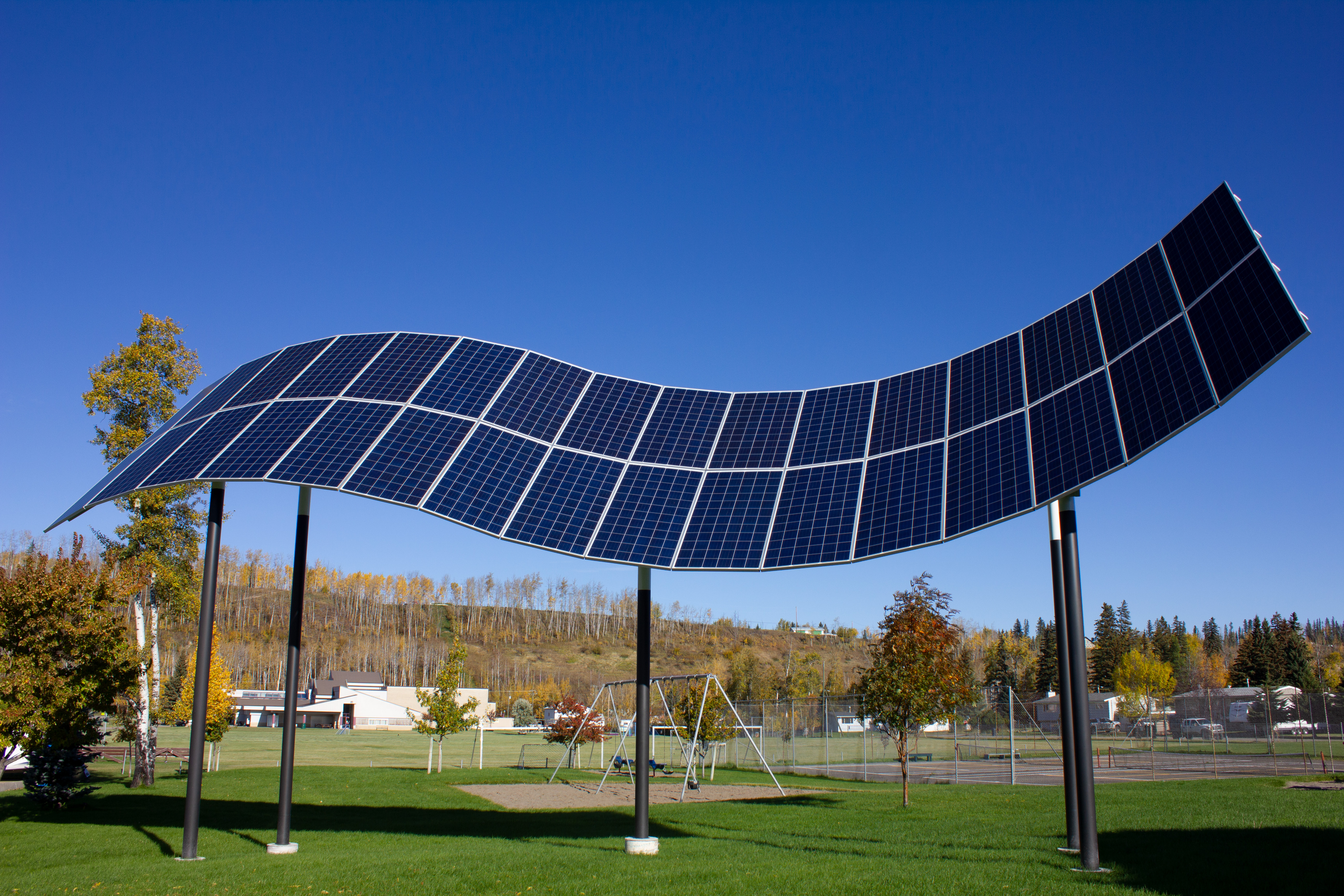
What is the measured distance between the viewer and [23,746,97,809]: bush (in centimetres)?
2408

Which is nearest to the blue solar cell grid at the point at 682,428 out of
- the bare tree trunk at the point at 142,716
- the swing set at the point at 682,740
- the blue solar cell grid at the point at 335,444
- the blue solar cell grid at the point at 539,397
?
the blue solar cell grid at the point at 539,397

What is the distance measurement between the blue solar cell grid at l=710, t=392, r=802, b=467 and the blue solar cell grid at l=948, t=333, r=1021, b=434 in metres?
3.06

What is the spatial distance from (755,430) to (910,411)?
2.95 meters

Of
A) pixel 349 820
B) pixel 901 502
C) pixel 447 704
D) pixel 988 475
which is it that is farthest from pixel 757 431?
pixel 447 704

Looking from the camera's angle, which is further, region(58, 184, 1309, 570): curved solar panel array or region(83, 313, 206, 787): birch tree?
region(83, 313, 206, 787): birch tree

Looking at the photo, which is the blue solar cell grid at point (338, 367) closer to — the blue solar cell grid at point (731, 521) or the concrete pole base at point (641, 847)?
the blue solar cell grid at point (731, 521)

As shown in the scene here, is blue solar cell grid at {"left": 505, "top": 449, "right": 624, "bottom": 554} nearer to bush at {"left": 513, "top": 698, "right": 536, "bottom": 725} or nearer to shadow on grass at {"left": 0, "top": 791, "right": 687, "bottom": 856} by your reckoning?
shadow on grass at {"left": 0, "top": 791, "right": 687, "bottom": 856}

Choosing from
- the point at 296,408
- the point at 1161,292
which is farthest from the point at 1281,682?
the point at 296,408

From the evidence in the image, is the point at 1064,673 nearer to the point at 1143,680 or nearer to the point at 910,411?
the point at 910,411

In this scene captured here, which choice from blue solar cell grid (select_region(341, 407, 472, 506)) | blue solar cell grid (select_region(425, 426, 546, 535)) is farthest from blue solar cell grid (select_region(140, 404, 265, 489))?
blue solar cell grid (select_region(425, 426, 546, 535))

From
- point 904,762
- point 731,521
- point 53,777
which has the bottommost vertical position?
point 53,777

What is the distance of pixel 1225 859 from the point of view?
42.8ft

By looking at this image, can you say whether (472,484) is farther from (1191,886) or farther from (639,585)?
(1191,886)

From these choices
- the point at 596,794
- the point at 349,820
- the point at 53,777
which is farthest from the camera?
the point at 596,794
